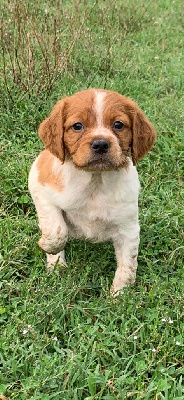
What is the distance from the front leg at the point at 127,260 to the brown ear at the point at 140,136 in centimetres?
53

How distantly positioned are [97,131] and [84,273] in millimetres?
1113

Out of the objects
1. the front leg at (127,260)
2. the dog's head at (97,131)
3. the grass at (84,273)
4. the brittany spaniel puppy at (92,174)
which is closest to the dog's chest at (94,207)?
the brittany spaniel puppy at (92,174)

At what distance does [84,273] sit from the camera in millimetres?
3957

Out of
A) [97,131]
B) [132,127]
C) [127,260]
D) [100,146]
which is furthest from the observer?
[127,260]

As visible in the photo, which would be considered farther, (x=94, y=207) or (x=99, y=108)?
(x=94, y=207)

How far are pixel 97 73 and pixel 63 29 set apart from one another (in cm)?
115

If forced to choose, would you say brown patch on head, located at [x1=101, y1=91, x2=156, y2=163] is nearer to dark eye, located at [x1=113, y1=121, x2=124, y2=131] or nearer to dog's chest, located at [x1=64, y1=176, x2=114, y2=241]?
dark eye, located at [x1=113, y1=121, x2=124, y2=131]

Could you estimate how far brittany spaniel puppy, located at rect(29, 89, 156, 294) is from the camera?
11.2 feet

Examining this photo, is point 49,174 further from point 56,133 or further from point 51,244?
point 51,244

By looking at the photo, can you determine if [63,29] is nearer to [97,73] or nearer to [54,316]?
[97,73]

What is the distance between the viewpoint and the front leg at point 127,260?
3.86m

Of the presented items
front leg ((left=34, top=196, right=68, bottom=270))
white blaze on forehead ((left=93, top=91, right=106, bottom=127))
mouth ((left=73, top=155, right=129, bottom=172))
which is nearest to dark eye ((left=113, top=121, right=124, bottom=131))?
white blaze on forehead ((left=93, top=91, right=106, bottom=127))

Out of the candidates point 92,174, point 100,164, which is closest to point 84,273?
point 92,174

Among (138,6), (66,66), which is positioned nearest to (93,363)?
(66,66)
